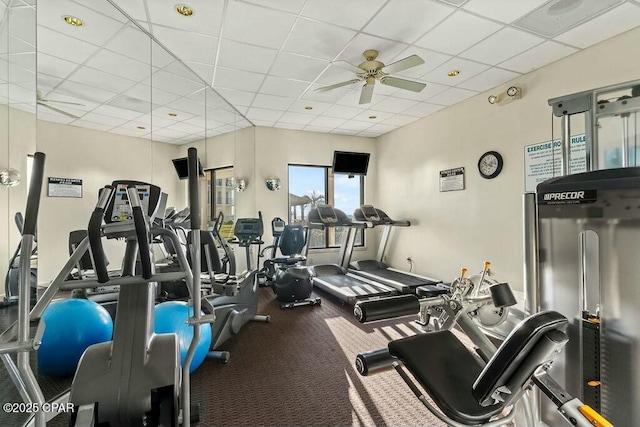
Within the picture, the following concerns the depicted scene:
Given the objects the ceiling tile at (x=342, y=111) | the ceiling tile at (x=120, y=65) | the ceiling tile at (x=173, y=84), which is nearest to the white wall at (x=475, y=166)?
the ceiling tile at (x=342, y=111)

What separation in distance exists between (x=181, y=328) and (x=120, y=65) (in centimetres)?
290

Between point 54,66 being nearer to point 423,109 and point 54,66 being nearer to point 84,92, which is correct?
point 84,92

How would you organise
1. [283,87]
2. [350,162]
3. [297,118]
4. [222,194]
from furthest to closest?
[350,162] < [297,118] < [222,194] < [283,87]

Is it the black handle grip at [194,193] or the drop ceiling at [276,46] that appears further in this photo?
the drop ceiling at [276,46]

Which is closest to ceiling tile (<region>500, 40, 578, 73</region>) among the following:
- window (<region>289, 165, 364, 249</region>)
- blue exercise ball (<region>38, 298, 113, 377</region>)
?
window (<region>289, 165, 364, 249</region>)

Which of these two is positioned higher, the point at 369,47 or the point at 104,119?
the point at 369,47

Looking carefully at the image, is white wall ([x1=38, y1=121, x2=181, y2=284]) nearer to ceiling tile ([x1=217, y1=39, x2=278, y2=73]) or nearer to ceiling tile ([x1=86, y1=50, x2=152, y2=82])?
ceiling tile ([x1=86, y1=50, x2=152, y2=82])

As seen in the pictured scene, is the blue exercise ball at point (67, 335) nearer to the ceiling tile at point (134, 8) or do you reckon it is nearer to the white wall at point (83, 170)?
the white wall at point (83, 170)

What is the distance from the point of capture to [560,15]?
2.63 meters

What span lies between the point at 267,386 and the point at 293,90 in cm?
365

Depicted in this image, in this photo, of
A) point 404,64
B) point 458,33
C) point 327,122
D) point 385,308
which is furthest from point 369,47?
point 385,308

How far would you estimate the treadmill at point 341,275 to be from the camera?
172 inches

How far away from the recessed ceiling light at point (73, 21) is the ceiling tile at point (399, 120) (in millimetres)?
4419

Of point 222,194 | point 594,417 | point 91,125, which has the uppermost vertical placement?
point 91,125
